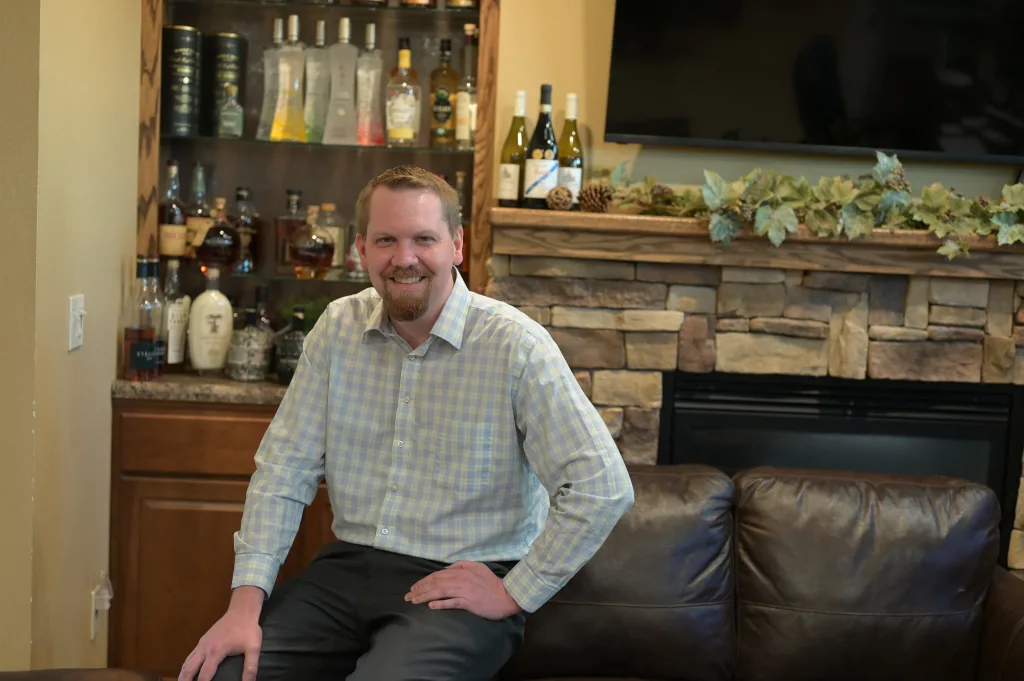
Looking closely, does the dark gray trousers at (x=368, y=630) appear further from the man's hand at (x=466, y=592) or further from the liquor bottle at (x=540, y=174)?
the liquor bottle at (x=540, y=174)

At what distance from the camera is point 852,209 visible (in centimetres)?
270

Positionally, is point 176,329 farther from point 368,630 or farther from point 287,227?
point 368,630

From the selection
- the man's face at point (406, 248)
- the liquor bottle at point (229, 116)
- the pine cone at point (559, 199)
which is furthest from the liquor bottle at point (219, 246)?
the man's face at point (406, 248)

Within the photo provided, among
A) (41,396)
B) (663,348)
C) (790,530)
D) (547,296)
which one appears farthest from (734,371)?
(41,396)

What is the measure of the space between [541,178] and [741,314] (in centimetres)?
62

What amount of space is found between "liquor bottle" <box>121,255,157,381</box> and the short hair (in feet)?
3.46

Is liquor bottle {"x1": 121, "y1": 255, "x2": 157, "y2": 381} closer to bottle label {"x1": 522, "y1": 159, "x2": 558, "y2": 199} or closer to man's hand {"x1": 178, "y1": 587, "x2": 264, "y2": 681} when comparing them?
bottle label {"x1": 522, "y1": 159, "x2": 558, "y2": 199}

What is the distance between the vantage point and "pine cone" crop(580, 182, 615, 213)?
2.80 meters

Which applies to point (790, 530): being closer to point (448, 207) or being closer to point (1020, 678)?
point (1020, 678)

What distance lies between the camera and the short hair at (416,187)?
1903 millimetres

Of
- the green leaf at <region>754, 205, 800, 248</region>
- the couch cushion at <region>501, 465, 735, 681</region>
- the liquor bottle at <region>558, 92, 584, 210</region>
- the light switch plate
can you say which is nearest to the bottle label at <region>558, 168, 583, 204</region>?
the liquor bottle at <region>558, 92, 584, 210</region>

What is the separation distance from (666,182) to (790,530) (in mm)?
1157

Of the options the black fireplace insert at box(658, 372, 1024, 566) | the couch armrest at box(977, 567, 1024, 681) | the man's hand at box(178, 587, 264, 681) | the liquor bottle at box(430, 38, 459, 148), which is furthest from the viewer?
Answer: the liquor bottle at box(430, 38, 459, 148)

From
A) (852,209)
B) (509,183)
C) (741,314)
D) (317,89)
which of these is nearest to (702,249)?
(741,314)
